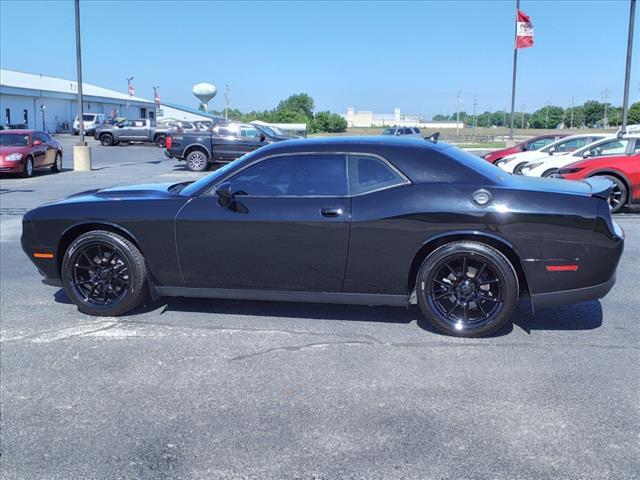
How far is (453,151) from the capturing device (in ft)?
17.0

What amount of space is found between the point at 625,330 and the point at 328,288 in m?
2.34

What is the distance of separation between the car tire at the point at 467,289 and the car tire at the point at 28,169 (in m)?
16.5

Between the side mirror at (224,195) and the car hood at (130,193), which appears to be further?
the car hood at (130,193)

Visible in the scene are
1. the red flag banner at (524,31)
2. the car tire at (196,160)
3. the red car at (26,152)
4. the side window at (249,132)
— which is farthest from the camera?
the red flag banner at (524,31)

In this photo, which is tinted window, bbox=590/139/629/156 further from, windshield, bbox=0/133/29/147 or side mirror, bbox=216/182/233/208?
windshield, bbox=0/133/29/147

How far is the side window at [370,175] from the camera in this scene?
4.87m

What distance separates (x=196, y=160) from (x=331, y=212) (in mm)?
17723

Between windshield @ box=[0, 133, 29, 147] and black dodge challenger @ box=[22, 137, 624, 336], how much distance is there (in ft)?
50.1

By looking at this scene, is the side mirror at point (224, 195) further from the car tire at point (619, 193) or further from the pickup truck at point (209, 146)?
the pickup truck at point (209, 146)

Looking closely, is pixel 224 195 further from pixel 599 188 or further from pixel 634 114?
pixel 634 114

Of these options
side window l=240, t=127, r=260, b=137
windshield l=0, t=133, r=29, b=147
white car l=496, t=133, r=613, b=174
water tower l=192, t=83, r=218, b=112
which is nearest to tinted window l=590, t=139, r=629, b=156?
white car l=496, t=133, r=613, b=174

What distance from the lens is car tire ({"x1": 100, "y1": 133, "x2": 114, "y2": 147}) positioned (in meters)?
40.8

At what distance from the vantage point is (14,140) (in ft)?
62.8

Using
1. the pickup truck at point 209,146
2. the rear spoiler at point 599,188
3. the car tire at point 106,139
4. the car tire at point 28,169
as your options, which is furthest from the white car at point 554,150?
the car tire at point 106,139
